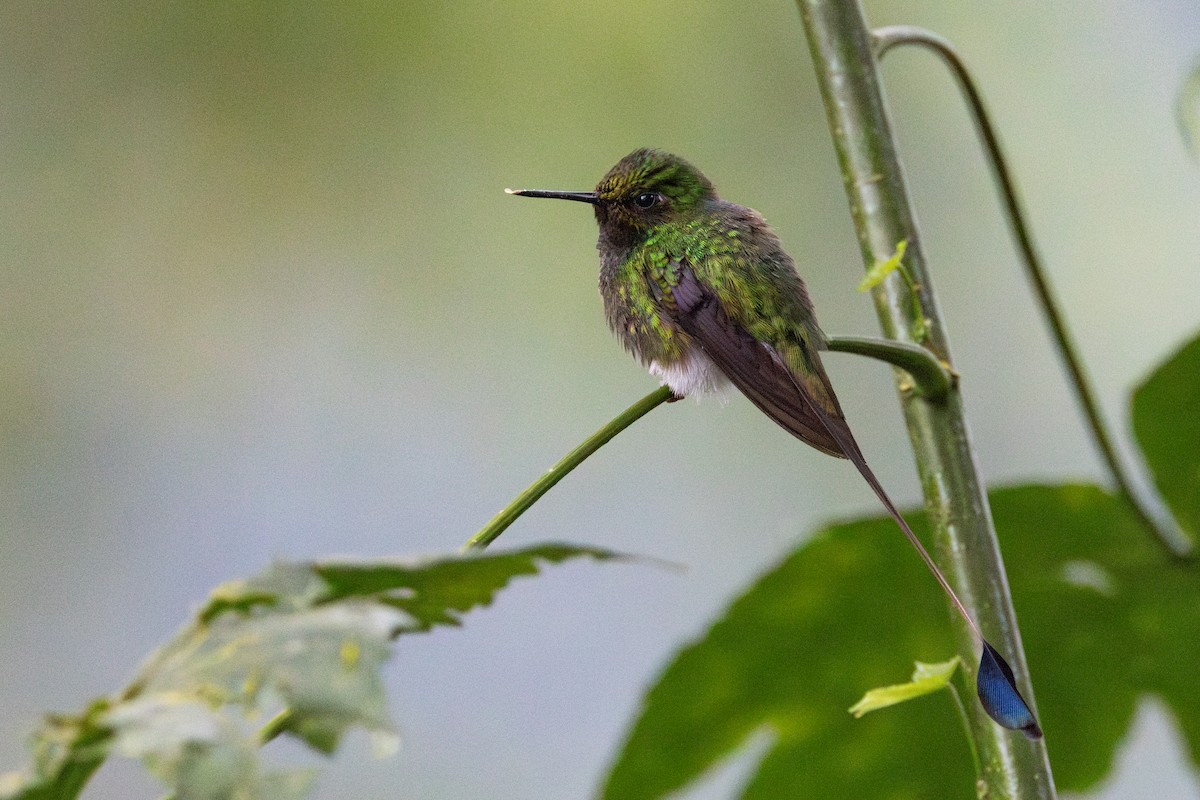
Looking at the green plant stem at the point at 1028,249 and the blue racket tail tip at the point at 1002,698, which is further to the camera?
the green plant stem at the point at 1028,249

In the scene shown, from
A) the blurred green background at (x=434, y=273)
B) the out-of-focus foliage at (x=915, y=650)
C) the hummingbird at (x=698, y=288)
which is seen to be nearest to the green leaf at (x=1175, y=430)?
the out-of-focus foliage at (x=915, y=650)

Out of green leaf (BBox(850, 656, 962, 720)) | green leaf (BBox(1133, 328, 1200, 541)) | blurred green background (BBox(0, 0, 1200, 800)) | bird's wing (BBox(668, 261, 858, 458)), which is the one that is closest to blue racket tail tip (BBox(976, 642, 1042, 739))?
green leaf (BBox(850, 656, 962, 720))

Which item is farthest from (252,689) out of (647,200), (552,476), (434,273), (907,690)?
(434,273)

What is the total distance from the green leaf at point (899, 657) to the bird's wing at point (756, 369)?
151 mm

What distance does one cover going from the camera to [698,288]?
2.27ft

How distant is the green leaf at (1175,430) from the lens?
28.5 inches

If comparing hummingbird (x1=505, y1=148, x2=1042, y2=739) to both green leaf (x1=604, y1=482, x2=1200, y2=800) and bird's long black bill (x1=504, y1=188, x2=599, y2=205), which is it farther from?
green leaf (x1=604, y1=482, x2=1200, y2=800)

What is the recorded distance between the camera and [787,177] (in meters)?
2.05

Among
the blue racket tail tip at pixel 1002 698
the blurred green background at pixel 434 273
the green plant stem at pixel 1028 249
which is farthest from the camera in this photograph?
the blurred green background at pixel 434 273

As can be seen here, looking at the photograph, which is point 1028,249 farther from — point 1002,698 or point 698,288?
point 1002,698

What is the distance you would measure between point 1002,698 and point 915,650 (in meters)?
0.38

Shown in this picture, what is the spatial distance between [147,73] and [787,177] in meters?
1.28

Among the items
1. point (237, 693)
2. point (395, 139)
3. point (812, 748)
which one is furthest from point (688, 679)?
point (395, 139)

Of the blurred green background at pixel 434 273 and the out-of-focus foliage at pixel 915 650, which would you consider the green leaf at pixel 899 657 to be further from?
the blurred green background at pixel 434 273
